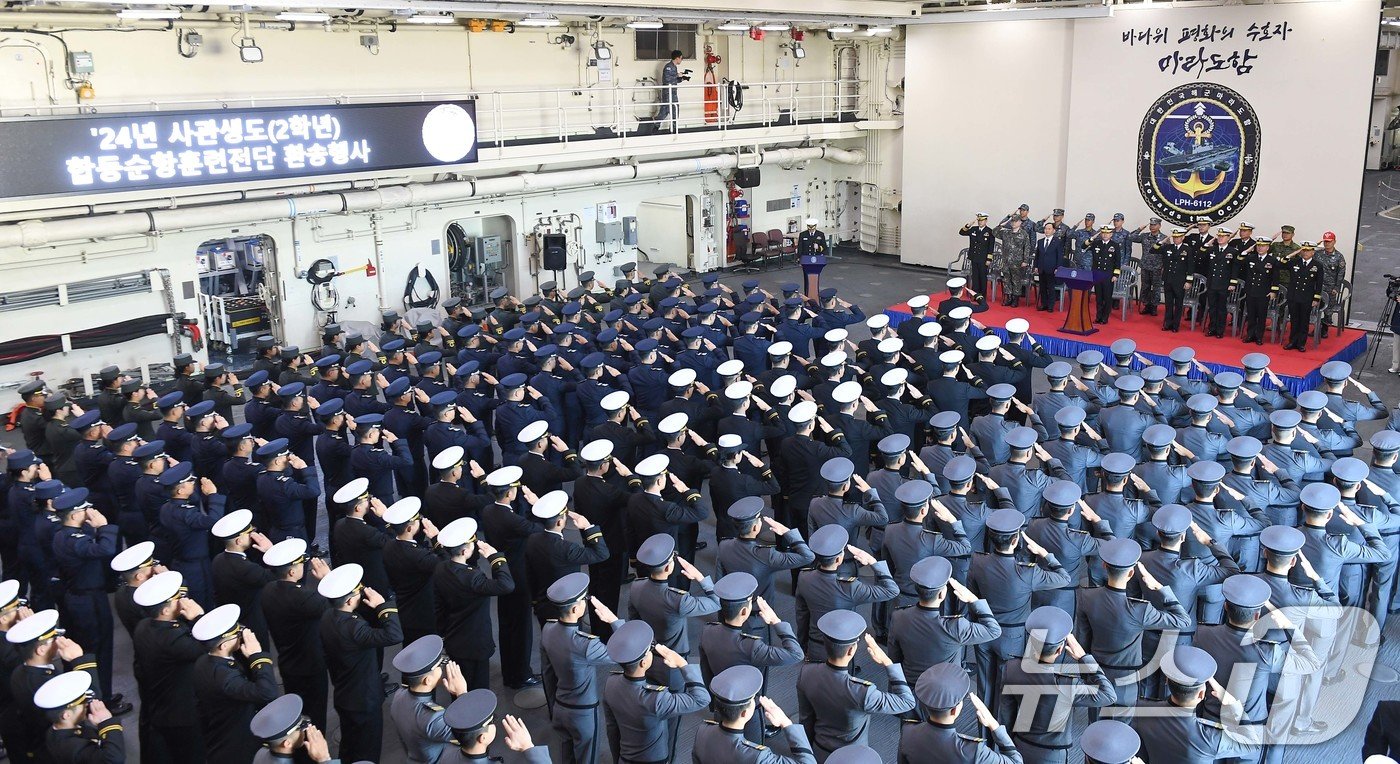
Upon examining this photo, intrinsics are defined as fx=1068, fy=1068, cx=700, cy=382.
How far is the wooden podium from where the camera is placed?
16688 mm

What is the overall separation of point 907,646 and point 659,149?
14.8 metres

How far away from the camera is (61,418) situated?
11.1 meters

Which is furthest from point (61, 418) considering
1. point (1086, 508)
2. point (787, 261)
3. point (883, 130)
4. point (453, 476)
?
point (883, 130)

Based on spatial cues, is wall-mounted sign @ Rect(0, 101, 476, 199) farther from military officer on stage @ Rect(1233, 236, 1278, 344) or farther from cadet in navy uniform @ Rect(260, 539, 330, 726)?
military officer on stage @ Rect(1233, 236, 1278, 344)

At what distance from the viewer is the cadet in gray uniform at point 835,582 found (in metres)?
7.27

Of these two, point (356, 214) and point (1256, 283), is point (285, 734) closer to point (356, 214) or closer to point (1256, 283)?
point (356, 214)

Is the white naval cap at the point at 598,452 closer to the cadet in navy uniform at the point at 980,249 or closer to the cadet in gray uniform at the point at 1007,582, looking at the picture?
the cadet in gray uniform at the point at 1007,582

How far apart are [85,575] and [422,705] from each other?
401 centimetres

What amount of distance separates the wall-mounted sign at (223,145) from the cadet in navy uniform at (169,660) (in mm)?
7784

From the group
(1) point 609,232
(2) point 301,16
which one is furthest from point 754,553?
(1) point 609,232

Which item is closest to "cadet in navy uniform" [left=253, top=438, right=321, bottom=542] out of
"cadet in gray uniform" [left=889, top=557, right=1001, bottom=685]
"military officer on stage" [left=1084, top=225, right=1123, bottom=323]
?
"cadet in gray uniform" [left=889, top=557, right=1001, bottom=685]

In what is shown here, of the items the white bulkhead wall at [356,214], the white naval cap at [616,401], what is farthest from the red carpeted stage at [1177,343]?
the white naval cap at [616,401]

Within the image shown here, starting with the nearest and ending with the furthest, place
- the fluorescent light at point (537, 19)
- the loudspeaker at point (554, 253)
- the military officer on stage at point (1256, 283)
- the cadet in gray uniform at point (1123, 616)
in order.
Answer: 1. the cadet in gray uniform at point (1123, 616)
2. the military officer on stage at point (1256, 283)
3. the fluorescent light at point (537, 19)
4. the loudspeaker at point (554, 253)

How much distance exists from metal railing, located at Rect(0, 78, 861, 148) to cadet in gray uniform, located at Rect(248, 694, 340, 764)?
1162cm
